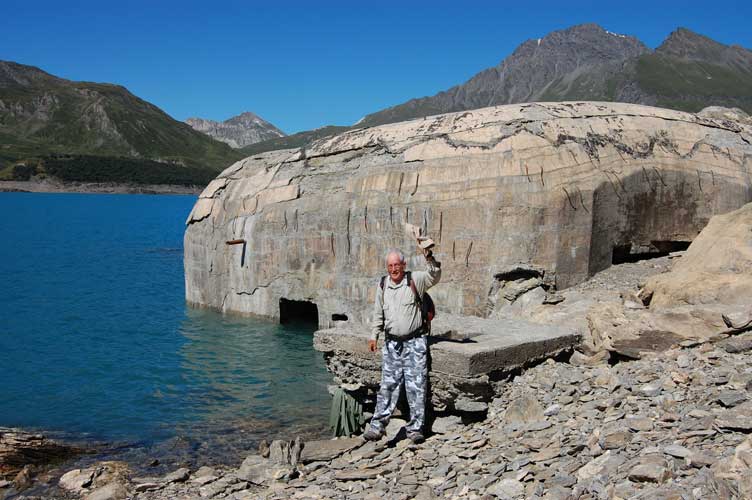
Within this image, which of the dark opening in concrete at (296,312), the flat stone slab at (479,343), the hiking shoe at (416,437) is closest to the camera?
the hiking shoe at (416,437)

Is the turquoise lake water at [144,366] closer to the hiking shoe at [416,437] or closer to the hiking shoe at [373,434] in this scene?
the hiking shoe at [373,434]

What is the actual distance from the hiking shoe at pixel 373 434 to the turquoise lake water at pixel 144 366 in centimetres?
271

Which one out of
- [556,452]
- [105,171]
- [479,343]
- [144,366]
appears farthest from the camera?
[105,171]

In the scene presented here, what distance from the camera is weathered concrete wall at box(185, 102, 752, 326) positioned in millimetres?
12414

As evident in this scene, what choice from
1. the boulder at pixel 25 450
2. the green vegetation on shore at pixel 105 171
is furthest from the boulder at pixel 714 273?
the green vegetation on shore at pixel 105 171

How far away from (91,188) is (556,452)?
500 feet

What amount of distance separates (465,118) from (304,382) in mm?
6318

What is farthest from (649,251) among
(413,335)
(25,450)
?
(25,450)

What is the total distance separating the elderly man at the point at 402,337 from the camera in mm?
Result: 7551

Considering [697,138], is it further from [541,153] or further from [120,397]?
[120,397]

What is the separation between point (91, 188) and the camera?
144 metres

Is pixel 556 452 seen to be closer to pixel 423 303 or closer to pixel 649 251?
pixel 423 303

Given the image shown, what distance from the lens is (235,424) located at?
1097 centimetres

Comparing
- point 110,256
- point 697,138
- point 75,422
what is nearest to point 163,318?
point 75,422
